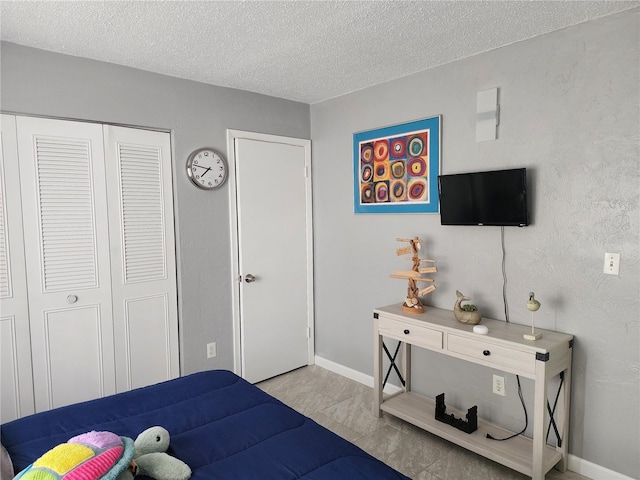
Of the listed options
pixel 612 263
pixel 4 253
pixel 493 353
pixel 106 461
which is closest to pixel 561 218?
pixel 612 263

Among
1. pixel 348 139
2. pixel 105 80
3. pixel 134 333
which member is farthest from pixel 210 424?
pixel 348 139

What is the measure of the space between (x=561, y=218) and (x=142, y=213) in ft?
8.82

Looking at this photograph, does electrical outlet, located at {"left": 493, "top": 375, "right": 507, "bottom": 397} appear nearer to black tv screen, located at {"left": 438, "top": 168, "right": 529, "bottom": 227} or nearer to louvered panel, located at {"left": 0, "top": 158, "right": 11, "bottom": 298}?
black tv screen, located at {"left": 438, "top": 168, "right": 529, "bottom": 227}

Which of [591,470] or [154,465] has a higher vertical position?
[154,465]

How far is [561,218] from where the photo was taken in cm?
239

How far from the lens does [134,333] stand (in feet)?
9.88

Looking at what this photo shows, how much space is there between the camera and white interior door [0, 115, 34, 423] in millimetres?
2484

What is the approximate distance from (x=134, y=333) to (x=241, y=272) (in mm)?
927

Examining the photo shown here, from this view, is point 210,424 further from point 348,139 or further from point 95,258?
point 348,139

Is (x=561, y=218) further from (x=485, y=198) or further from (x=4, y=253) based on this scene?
(x=4, y=253)

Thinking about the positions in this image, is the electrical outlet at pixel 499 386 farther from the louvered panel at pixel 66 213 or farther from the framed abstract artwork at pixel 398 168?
the louvered panel at pixel 66 213

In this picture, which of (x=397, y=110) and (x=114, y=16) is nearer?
(x=114, y=16)

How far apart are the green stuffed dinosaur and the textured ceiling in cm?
193

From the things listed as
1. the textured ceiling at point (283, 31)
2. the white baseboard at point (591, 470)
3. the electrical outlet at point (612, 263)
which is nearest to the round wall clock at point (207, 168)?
the textured ceiling at point (283, 31)
